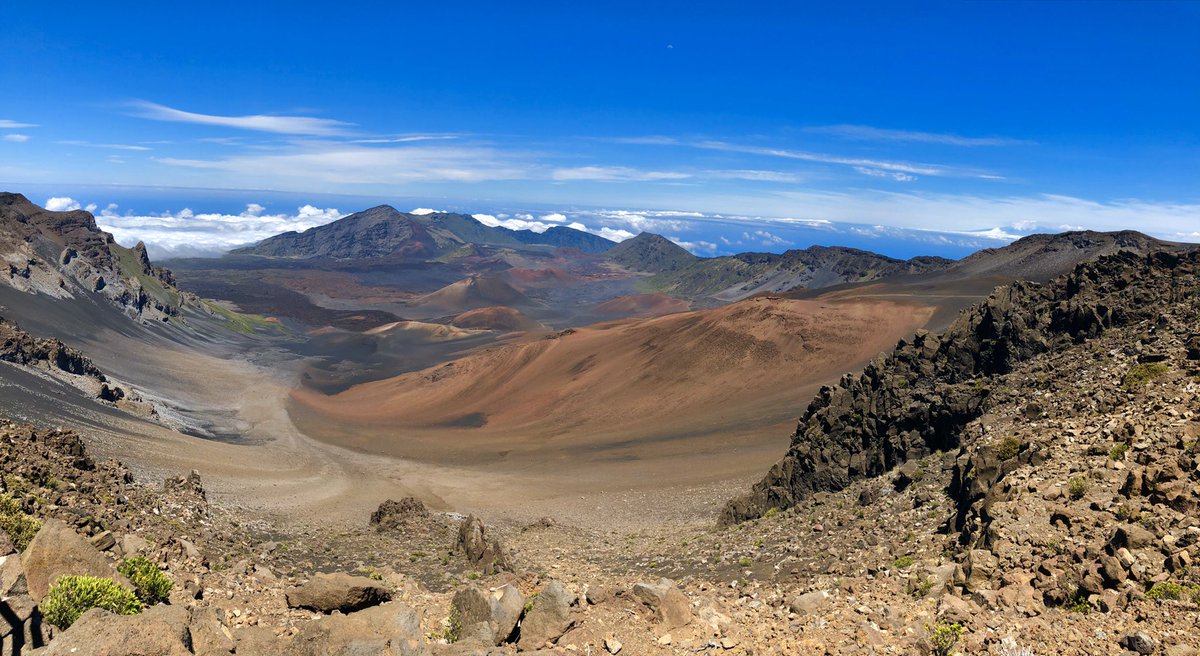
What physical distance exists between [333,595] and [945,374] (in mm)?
26035

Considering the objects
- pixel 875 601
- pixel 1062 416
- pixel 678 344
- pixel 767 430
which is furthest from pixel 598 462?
pixel 875 601

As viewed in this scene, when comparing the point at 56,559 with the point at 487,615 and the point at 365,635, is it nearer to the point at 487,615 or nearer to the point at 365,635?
the point at 365,635

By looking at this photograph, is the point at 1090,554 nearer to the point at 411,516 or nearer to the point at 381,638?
the point at 381,638

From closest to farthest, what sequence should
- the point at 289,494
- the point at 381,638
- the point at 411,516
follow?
the point at 381,638, the point at 411,516, the point at 289,494

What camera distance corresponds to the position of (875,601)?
12727 millimetres

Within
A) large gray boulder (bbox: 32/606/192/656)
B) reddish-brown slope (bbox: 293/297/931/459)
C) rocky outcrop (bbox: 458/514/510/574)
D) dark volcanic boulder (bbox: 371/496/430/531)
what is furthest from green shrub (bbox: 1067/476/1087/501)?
reddish-brown slope (bbox: 293/297/931/459)

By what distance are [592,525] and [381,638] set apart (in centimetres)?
2302

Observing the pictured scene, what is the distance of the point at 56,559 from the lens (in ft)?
35.7

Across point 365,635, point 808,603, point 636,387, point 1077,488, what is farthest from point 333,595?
point 636,387

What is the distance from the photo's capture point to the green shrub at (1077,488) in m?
13.4

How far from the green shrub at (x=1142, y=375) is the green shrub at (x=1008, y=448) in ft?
10.8

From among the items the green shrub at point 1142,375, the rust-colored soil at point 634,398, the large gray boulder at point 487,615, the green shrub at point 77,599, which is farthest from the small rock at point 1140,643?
the rust-colored soil at point 634,398

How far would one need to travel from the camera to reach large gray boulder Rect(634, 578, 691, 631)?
1230 cm

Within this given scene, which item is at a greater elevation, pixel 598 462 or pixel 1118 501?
pixel 1118 501
